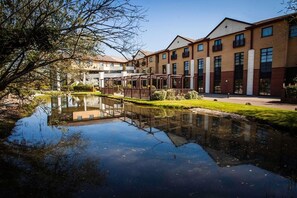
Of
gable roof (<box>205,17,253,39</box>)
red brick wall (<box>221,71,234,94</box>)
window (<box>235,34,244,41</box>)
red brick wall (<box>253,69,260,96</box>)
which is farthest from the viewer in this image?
red brick wall (<box>221,71,234,94</box>)

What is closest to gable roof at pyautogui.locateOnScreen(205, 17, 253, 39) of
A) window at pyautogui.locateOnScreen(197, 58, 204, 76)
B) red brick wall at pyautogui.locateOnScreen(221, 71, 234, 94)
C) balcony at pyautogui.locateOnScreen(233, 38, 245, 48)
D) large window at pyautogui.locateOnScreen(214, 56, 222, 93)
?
balcony at pyautogui.locateOnScreen(233, 38, 245, 48)

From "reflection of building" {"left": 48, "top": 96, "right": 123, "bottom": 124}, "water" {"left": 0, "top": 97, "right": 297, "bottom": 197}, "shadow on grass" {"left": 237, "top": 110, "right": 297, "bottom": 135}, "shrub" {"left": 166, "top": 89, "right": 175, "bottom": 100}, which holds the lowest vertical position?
"water" {"left": 0, "top": 97, "right": 297, "bottom": 197}

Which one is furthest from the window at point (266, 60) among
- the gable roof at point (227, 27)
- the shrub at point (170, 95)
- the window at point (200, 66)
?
the shrub at point (170, 95)

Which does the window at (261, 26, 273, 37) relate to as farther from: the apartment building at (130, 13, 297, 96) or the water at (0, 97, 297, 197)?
the water at (0, 97, 297, 197)

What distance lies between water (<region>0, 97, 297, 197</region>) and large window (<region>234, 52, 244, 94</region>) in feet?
67.2

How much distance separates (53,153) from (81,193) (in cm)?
281

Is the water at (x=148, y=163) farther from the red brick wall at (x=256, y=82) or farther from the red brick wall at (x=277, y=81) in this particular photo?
the red brick wall at (x=256, y=82)

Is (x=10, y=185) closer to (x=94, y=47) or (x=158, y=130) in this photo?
(x=94, y=47)

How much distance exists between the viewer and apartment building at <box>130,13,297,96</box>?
73.9 feet

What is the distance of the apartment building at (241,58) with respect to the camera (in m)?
22.5

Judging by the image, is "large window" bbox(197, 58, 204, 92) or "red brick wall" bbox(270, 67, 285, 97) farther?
"large window" bbox(197, 58, 204, 92)

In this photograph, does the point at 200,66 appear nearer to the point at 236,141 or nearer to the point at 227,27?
the point at 227,27

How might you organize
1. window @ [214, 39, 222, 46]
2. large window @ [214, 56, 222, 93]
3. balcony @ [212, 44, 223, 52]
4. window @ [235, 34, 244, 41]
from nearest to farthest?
window @ [235, 34, 244, 41], balcony @ [212, 44, 223, 52], window @ [214, 39, 222, 46], large window @ [214, 56, 222, 93]

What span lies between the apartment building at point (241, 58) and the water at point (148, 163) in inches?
447
